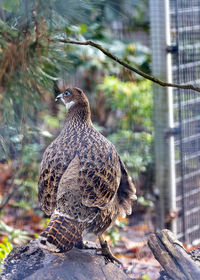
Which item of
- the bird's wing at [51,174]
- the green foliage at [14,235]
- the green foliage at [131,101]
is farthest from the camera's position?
the green foliage at [131,101]

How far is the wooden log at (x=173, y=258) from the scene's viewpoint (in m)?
1.82

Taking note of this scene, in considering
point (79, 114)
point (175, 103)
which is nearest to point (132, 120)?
point (175, 103)

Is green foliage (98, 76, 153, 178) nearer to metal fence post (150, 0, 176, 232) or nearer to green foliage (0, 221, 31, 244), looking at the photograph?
metal fence post (150, 0, 176, 232)

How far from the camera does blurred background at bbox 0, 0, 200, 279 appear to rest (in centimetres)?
214

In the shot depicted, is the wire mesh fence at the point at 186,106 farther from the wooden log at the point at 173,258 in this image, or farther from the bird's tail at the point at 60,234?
the bird's tail at the point at 60,234

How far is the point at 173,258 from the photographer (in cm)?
189

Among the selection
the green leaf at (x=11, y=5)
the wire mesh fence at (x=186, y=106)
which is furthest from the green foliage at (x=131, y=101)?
the green leaf at (x=11, y=5)

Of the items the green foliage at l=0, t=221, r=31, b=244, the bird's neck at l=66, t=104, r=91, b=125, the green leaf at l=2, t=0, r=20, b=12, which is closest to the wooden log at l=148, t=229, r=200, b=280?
the bird's neck at l=66, t=104, r=91, b=125

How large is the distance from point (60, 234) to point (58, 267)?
0.36 m

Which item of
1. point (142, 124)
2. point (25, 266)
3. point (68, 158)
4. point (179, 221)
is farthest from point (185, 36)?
point (25, 266)

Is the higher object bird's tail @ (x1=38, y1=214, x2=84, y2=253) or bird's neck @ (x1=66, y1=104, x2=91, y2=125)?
bird's neck @ (x1=66, y1=104, x2=91, y2=125)

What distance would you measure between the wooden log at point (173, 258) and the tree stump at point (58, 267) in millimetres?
247

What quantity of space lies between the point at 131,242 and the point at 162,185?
59cm

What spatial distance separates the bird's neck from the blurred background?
364 millimetres
